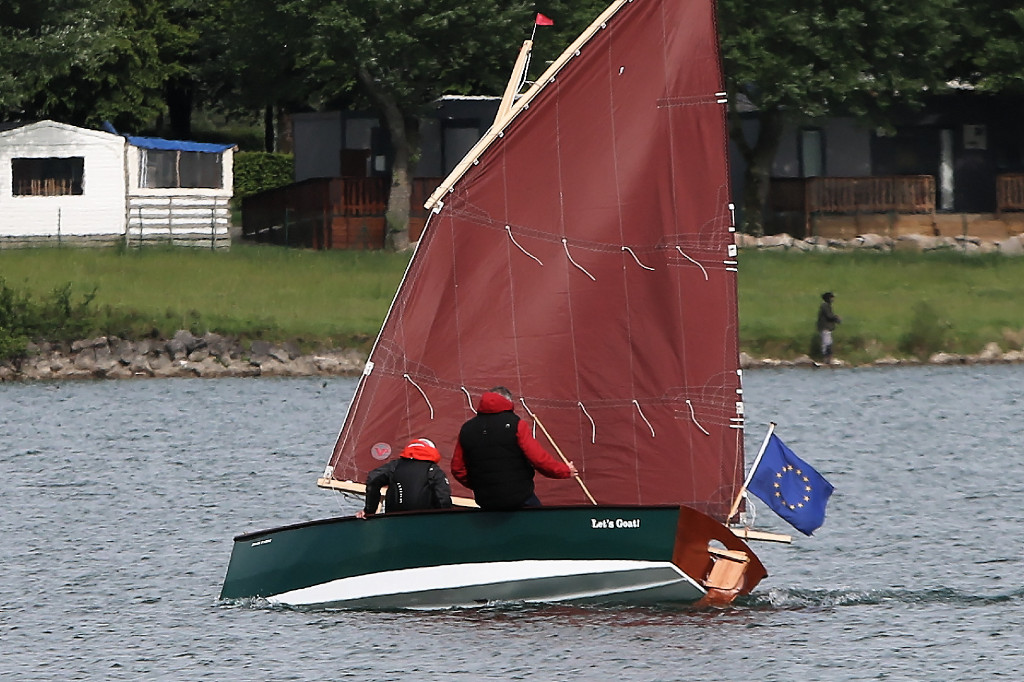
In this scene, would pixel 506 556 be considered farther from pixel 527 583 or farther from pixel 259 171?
pixel 259 171

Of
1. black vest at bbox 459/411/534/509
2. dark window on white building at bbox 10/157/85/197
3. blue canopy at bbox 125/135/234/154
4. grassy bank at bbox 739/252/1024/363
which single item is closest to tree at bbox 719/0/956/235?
grassy bank at bbox 739/252/1024/363

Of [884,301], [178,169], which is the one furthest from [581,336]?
[178,169]

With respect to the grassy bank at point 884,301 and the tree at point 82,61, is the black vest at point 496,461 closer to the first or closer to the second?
the grassy bank at point 884,301

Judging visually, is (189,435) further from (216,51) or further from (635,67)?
(216,51)

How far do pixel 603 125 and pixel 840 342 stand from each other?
3273 centimetres

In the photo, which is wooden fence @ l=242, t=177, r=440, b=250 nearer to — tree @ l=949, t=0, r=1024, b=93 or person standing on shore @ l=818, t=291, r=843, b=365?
person standing on shore @ l=818, t=291, r=843, b=365

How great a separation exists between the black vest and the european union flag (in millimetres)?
2711

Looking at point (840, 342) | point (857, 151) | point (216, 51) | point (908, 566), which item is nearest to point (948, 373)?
point (840, 342)

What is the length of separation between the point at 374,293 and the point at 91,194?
1387 cm

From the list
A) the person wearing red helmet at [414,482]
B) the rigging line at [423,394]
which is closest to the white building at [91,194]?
the rigging line at [423,394]

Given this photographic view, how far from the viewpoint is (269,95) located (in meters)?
71.0

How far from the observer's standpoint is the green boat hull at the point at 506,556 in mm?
20922

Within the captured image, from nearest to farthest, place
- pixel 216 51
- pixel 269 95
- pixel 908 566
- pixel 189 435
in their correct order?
pixel 908 566 → pixel 189 435 → pixel 269 95 → pixel 216 51

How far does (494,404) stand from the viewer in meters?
20.8
